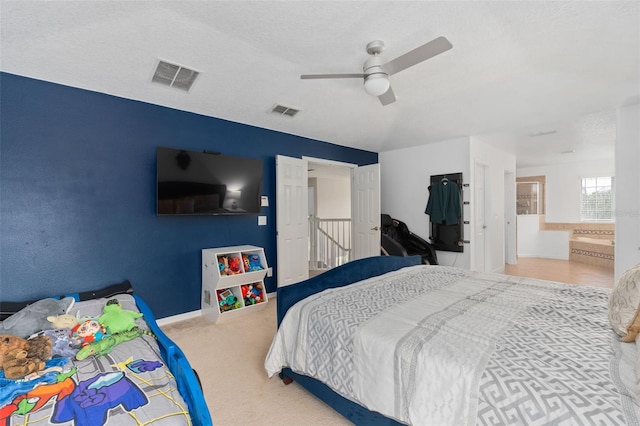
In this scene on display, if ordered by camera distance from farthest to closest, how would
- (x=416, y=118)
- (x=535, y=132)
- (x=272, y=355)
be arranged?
(x=535, y=132), (x=416, y=118), (x=272, y=355)

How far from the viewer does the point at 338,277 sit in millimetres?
2277

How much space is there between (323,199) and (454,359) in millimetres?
7501

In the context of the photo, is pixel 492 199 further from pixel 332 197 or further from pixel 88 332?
pixel 88 332

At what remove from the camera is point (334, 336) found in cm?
156

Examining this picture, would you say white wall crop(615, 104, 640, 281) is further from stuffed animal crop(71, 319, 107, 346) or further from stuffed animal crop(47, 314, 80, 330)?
stuffed animal crop(47, 314, 80, 330)

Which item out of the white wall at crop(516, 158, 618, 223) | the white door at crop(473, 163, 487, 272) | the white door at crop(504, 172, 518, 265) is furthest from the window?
the white door at crop(473, 163, 487, 272)

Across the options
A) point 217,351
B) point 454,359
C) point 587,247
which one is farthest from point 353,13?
point 587,247

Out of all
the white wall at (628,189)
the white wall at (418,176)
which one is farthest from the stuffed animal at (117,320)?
the white wall at (628,189)

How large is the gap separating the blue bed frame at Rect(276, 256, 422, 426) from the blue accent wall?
73.7 inches

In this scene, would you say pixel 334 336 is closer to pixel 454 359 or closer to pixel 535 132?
pixel 454 359

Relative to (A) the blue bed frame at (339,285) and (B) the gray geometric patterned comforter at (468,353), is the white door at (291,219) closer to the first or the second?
(A) the blue bed frame at (339,285)

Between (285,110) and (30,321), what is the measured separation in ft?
10.1

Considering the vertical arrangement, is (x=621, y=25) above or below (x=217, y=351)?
above

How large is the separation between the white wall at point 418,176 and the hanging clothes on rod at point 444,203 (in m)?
0.16
